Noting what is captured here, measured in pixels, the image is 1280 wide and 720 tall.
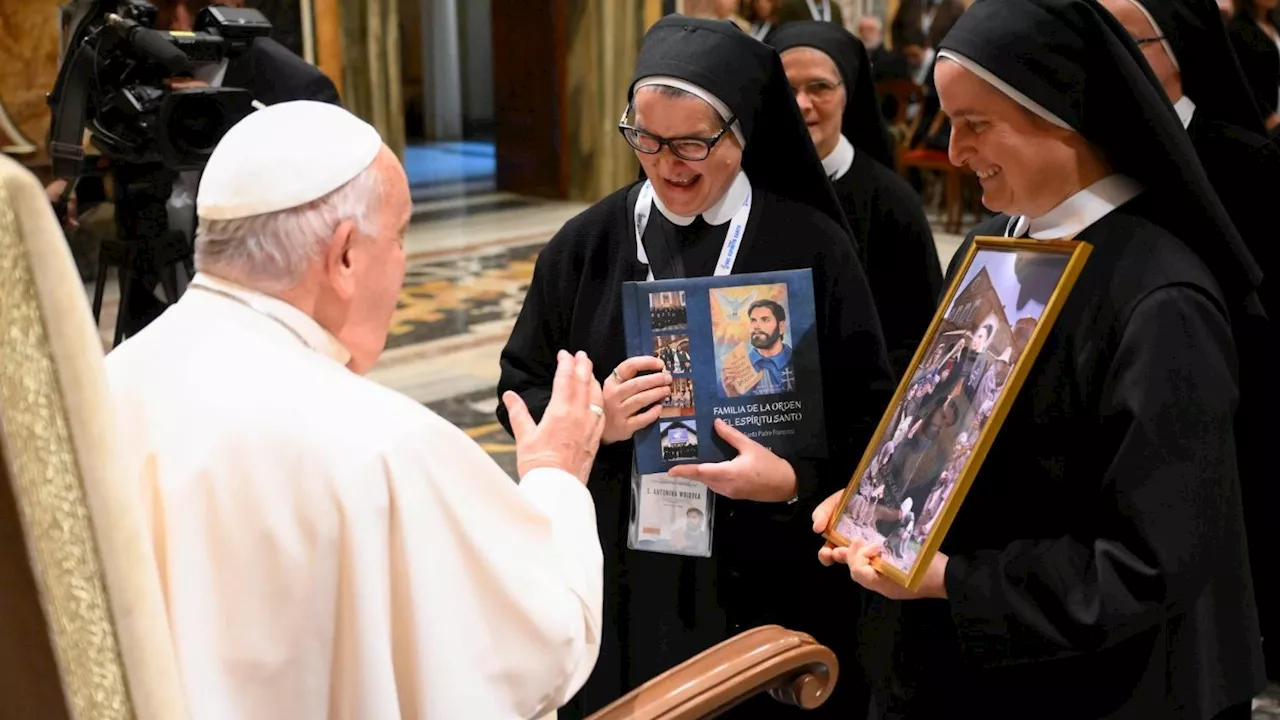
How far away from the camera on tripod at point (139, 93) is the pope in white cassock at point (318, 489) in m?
2.19

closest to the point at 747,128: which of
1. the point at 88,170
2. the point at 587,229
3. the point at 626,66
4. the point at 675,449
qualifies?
the point at 587,229

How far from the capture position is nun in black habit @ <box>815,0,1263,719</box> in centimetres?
157

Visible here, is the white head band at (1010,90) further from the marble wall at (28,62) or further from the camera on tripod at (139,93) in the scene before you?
the marble wall at (28,62)

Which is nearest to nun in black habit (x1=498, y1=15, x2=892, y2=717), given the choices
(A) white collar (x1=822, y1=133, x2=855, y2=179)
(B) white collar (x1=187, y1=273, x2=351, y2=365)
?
(B) white collar (x1=187, y1=273, x2=351, y2=365)

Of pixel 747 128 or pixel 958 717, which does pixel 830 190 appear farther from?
pixel 958 717

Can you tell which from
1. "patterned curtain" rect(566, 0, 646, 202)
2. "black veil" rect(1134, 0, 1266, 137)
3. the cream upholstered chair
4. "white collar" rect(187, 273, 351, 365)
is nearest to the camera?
the cream upholstered chair

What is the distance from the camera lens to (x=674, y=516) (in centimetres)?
230

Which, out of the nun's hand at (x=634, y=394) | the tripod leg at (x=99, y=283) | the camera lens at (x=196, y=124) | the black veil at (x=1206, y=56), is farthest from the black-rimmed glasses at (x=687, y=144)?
the tripod leg at (x=99, y=283)

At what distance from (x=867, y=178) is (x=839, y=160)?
140 millimetres

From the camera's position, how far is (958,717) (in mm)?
1910

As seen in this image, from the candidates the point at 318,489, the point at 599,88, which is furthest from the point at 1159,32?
the point at 599,88

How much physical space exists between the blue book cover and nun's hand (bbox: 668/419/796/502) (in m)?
0.03

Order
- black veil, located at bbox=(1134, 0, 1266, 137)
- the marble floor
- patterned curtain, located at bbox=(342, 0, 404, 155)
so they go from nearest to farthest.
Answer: black veil, located at bbox=(1134, 0, 1266, 137)
the marble floor
patterned curtain, located at bbox=(342, 0, 404, 155)

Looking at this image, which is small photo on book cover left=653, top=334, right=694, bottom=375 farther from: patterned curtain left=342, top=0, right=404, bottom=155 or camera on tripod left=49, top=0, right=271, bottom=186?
patterned curtain left=342, top=0, right=404, bottom=155
